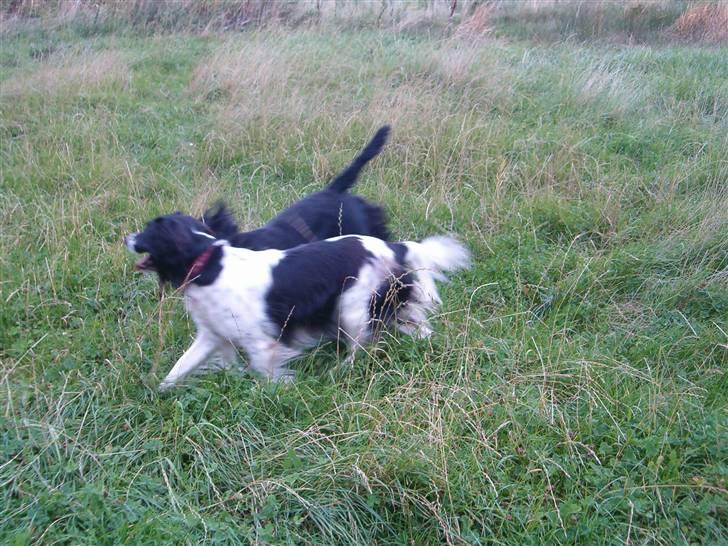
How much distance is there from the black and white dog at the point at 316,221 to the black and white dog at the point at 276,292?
11.7 inches

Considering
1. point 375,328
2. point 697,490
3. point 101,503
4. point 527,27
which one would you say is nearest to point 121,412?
point 101,503

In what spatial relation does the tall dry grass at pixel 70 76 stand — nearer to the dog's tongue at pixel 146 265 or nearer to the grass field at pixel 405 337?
the grass field at pixel 405 337

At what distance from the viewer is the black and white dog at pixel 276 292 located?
333cm

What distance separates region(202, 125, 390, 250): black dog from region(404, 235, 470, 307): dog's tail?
1.48 feet

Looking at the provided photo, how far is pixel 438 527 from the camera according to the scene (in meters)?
2.58

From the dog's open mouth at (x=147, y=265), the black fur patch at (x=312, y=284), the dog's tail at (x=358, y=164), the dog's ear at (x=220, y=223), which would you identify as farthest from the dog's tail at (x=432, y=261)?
the dog's open mouth at (x=147, y=265)

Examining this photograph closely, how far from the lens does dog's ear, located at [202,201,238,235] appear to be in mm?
3877

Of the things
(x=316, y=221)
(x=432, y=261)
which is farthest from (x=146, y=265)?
(x=432, y=261)

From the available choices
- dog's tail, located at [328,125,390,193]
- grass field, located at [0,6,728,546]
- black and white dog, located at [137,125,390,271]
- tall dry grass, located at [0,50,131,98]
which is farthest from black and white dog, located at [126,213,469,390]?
tall dry grass, located at [0,50,131,98]

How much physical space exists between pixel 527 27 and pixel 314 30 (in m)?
3.35

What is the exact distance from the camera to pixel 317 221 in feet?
13.7

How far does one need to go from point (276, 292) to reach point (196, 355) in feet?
1.57

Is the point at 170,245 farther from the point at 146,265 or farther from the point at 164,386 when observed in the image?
the point at 164,386

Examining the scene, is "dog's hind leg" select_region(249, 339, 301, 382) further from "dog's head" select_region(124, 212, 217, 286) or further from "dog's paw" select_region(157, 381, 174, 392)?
"dog's head" select_region(124, 212, 217, 286)
